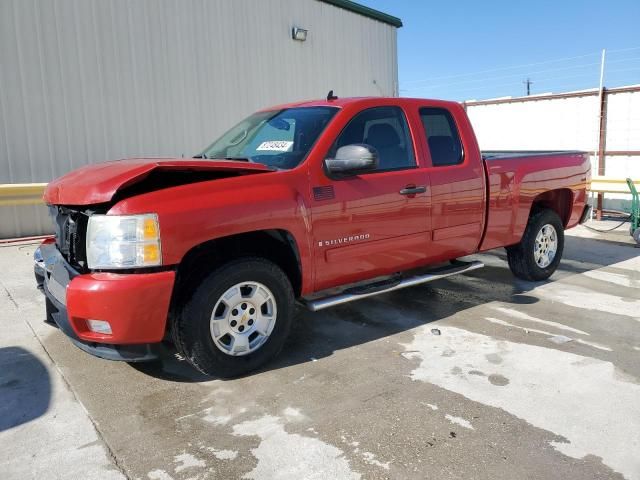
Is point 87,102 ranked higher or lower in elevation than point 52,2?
lower

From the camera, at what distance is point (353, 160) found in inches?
155

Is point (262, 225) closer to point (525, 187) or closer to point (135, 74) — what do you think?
point (525, 187)

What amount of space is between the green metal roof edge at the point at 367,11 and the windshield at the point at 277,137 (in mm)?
10203

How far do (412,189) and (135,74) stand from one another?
7524mm

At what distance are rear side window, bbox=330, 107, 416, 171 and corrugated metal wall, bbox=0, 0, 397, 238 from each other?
267 inches

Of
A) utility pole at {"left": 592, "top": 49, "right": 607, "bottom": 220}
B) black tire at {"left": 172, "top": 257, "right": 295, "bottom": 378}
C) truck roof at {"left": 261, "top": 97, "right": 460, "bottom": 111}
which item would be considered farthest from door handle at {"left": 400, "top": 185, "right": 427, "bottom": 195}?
utility pole at {"left": 592, "top": 49, "right": 607, "bottom": 220}

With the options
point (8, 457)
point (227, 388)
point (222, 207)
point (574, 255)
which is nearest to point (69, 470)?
point (8, 457)

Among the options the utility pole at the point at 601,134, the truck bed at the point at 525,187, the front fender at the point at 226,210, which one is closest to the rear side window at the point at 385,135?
the front fender at the point at 226,210

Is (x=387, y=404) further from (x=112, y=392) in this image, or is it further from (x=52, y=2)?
(x=52, y=2)

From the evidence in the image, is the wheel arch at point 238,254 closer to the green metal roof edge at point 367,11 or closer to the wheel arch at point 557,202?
the wheel arch at point 557,202

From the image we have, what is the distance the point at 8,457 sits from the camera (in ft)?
9.29

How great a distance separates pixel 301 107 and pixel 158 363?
2.38 m

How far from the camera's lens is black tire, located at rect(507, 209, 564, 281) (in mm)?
5961

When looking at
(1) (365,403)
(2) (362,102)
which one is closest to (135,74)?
(2) (362,102)
